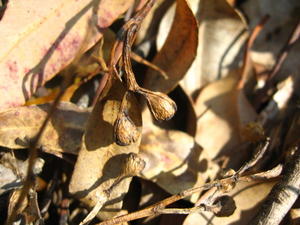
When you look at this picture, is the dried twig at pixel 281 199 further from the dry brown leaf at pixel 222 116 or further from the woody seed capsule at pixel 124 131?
the woody seed capsule at pixel 124 131

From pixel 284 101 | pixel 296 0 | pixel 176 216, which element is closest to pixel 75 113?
pixel 176 216

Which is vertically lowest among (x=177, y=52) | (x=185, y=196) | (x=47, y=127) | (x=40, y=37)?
(x=47, y=127)

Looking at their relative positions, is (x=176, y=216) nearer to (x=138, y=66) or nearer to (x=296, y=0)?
(x=138, y=66)

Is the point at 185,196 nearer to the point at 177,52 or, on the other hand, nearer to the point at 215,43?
the point at 177,52

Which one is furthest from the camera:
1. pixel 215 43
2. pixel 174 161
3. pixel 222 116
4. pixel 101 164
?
pixel 215 43

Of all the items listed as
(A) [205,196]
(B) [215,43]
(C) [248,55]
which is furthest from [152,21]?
(A) [205,196]

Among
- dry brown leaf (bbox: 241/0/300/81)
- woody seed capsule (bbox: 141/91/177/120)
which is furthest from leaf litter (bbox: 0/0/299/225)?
dry brown leaf (bbox: 241/0/300/81)
